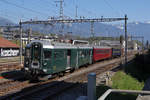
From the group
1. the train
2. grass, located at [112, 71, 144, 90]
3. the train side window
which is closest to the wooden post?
grass, located at [112, 71, 144, 90]

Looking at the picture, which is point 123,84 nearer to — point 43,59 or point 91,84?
point 43,59

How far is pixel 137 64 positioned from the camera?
33.4 metres

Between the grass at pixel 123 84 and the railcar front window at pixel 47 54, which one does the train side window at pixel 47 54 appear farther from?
the grass at pixel 123 84

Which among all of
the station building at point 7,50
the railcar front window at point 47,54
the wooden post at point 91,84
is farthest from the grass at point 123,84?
the station building at point 7,50

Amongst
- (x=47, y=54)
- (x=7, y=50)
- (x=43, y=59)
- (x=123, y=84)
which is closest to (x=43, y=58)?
(x=43, y=59)

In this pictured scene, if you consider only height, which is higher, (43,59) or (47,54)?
(47,54)

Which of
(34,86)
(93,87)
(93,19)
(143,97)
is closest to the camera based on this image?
(93,87)

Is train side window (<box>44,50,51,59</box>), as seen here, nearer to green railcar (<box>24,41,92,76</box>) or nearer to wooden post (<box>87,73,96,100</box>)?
green railcar (<box>24,41,92,76</box>)

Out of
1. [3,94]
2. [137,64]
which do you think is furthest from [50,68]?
[137,64]

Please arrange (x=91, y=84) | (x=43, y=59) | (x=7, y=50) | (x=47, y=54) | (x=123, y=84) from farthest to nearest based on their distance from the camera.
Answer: (x=7, y=50), (x=123, y=84), (x=47, y=54), (x=43, y=59), (x=91, y=84)

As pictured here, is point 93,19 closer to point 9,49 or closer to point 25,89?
point 25,89

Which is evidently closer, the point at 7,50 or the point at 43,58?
the point at 43,58

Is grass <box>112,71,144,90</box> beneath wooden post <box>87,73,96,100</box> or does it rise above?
beneath

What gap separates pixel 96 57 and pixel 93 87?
85.1ft
